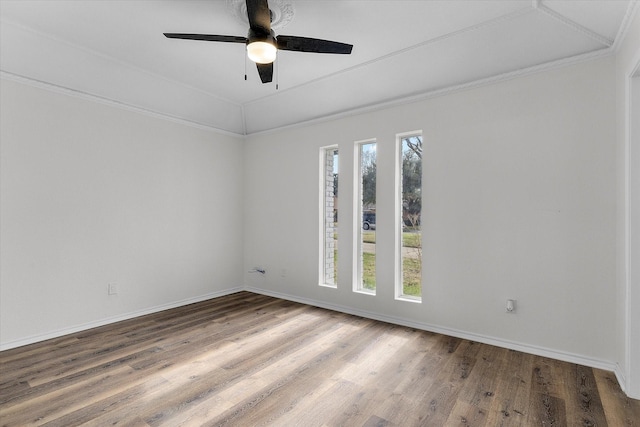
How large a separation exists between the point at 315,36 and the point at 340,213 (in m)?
2.11

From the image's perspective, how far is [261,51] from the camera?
7.20ft

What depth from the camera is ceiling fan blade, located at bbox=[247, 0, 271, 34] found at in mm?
1913

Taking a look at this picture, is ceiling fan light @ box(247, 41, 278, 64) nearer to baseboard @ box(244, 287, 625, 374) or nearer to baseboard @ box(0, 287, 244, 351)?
baseboard @ box(244, 287, 625, 374)

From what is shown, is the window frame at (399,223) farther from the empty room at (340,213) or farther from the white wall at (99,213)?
the white wall at (99,213)

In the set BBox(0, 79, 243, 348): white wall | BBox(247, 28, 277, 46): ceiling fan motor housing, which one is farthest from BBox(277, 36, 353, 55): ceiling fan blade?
BBox(0, 79, 243, 348): white wall

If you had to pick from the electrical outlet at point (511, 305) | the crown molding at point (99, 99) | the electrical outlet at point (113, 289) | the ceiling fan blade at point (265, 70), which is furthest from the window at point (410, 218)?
the electrical outlet at point (113, 289)

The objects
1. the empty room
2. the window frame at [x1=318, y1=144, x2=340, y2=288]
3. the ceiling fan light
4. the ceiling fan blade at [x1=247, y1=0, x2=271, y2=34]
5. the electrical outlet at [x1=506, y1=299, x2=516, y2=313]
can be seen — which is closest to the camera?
the ceiling fan blade at [x1=247, y1=0, x2=271, y2=34]

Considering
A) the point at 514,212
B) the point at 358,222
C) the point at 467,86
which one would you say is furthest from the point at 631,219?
the point at 358,222

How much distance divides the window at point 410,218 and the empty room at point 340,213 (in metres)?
0.03

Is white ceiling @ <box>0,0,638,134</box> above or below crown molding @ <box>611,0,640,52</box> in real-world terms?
above

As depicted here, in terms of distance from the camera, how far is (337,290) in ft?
13.9

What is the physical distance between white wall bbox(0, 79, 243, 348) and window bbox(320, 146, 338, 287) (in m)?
1.59

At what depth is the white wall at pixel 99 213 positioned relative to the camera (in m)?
3.07

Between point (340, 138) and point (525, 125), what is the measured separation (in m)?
2.05
